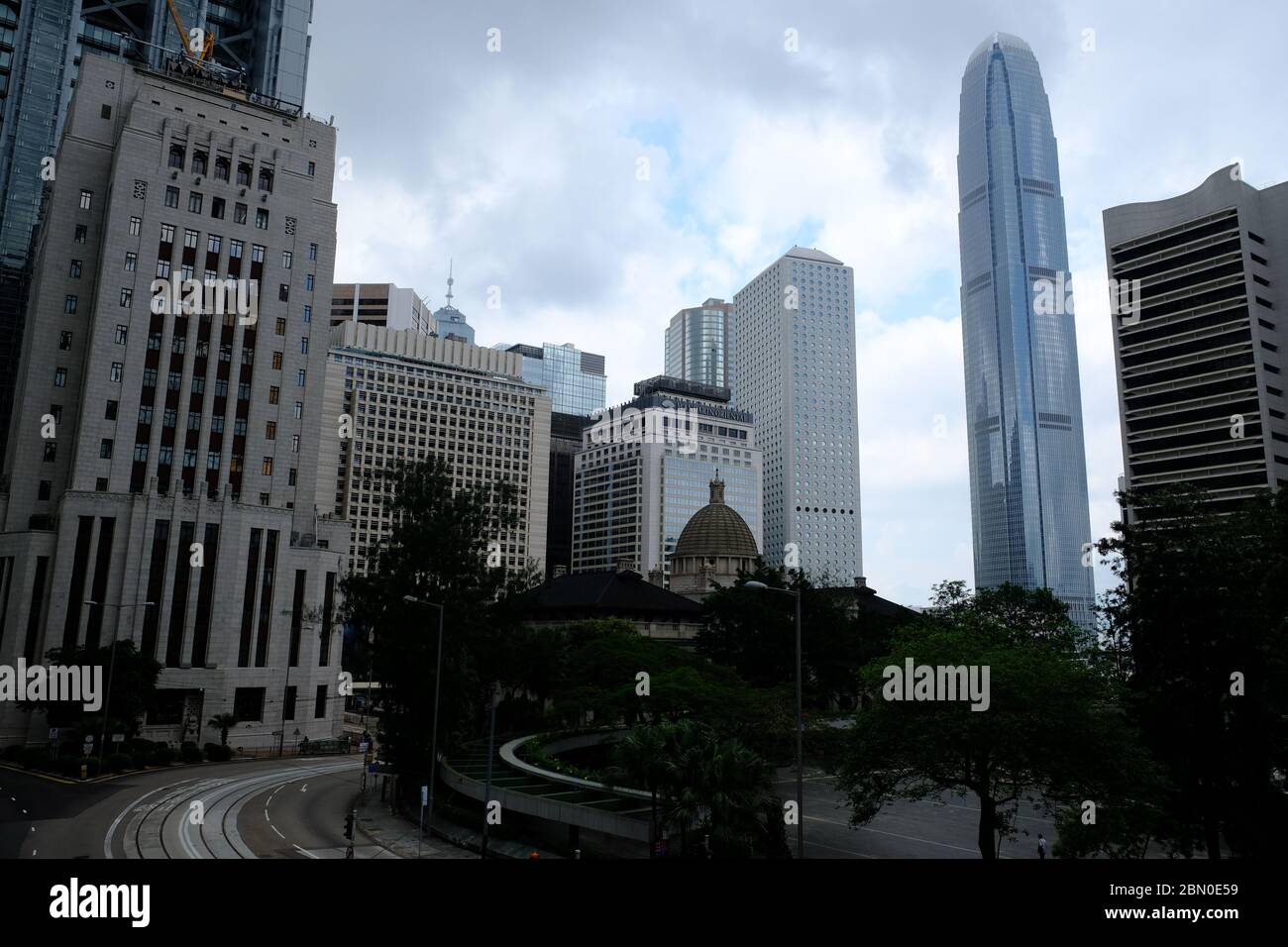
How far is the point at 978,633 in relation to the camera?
37.8 metres

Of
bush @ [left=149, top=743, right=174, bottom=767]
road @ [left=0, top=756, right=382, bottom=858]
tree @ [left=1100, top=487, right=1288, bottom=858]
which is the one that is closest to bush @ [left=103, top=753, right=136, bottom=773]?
road @ [left=0, top=756, right=382, bottom=858]

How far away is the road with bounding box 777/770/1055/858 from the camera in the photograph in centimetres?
3891

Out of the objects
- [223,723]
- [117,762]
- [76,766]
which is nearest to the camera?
[76,766]

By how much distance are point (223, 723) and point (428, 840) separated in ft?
123

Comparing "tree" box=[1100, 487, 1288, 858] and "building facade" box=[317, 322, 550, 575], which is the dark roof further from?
"building facade" box=[317, 322, 550, 575]

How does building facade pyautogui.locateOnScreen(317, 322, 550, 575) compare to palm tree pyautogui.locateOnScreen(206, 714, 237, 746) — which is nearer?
palm tree pyautogui.locateOnScreen(206, 714, 237, 746)

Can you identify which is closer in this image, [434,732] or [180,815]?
[434,732]

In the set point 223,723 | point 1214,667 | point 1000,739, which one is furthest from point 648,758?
point 223,723

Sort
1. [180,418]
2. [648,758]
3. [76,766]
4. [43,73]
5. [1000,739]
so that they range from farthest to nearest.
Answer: [43,73] < [180,418] < [76,766] < [648,758] < [1000,739]

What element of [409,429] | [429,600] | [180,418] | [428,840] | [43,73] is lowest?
[428,840]

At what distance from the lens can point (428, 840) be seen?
1569 inches

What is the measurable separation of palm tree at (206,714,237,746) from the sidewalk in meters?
28.7

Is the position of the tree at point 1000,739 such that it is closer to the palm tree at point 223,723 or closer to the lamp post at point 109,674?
the lamp post at point 109,674

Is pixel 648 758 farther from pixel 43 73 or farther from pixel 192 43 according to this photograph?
pixel 43 73
